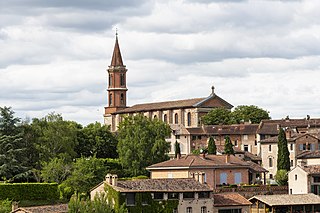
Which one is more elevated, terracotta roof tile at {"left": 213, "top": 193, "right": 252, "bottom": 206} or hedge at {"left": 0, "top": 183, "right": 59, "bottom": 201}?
hedge at {"left": 0, "top": 183, "right": 59, "bottom": 201}

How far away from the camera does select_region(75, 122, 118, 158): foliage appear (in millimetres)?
118250

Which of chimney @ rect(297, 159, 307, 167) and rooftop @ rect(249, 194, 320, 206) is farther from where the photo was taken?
chimney @ rect(297, 159, 307, 167)

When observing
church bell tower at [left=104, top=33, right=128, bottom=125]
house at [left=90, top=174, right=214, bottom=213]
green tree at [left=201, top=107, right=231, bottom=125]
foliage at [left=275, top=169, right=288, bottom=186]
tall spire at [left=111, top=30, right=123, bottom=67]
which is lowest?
house at [left=90, top=174, right=214, bottom=213]

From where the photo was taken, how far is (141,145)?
106250mm

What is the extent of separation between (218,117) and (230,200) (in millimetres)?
70669

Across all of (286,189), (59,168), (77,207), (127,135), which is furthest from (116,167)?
(77,207)

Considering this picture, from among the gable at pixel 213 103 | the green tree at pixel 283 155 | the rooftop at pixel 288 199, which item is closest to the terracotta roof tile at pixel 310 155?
the green tree at pixel 283 155

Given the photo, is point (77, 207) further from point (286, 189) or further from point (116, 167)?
point (116, 167)

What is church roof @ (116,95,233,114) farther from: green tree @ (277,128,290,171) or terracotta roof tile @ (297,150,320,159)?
green tree @ (277,128,290,171)

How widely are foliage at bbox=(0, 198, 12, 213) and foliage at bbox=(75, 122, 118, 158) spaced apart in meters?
36.0

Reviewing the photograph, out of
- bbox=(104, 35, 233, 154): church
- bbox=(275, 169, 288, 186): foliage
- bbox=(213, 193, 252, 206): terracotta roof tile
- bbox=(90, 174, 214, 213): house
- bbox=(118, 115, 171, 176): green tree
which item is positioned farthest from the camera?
bbox=(104, 35, 233, 154): church

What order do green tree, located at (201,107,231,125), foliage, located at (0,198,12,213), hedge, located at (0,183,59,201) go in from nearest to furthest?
foliage, located at (0,198,12,213) → hedge, located at (0,183,59,201) → green tree, located at (201,107,231,125)

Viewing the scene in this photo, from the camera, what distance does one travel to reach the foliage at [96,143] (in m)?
118

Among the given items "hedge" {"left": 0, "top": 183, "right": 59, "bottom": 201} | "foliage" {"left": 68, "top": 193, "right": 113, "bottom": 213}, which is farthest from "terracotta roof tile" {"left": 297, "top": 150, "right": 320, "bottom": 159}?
"foliage" {"left": 68, "top": 193, "right": 113, "bottom": 213}
